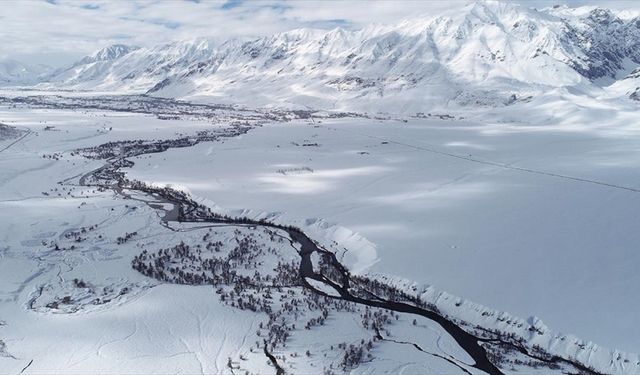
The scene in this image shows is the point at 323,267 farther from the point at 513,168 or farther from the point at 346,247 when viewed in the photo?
the point at 513,168

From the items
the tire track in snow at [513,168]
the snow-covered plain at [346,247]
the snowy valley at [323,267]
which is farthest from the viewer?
the tire track in snow at [513,168]

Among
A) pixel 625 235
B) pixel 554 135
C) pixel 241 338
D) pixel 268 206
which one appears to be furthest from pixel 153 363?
pixel 554 135

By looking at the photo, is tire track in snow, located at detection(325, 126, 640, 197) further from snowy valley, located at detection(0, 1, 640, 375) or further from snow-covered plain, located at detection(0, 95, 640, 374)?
snowy valley, located at detection(0, 1, 640, 375)

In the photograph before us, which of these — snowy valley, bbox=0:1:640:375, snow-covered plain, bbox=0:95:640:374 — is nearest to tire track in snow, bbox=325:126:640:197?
snow-covered plain, bbox=0:95:640:374

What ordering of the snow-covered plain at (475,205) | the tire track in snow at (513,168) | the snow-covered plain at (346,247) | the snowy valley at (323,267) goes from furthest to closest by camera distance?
the tire track in snow at (513,168)
the snow-covered plain at (475,205)
the snow-covered plain at (346,247)
the snowy valley at (323,267)

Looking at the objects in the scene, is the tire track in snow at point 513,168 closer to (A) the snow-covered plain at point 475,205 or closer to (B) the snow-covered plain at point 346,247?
(B) the snow-covered plain at point 346,247

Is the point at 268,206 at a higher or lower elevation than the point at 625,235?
lower

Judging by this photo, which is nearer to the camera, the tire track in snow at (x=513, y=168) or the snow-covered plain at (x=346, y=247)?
the snow-covered plain at (x=346, y=247)

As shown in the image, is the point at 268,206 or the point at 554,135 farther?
the point at 554,135

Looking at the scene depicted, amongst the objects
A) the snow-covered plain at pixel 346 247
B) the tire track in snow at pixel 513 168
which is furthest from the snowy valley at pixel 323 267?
the tire track in snow at pixel 513 168

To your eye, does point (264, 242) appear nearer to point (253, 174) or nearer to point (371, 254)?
point (371, 254)

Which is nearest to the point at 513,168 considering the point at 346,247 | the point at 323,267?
the point at 346,247
